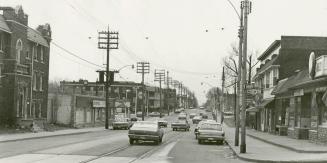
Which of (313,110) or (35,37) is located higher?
(35,37)

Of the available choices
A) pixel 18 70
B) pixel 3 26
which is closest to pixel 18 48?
pixel 18 70

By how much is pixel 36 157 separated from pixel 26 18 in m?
34.2

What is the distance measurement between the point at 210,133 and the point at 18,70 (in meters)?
20.9

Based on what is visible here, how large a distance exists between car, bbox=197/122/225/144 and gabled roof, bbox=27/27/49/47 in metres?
24.4

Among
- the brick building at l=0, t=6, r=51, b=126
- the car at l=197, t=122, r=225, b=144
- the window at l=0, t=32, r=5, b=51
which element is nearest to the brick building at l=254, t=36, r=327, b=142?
the car at l=197, t=122, r=225, b=144

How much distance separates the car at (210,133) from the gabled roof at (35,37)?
24406 millimetres

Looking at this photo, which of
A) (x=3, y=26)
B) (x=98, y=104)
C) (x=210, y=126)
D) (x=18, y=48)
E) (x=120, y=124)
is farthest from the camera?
(x=98, y=104)

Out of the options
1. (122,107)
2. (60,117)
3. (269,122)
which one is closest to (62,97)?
(60,117)

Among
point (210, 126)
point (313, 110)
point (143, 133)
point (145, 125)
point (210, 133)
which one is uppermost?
point (313, 110)

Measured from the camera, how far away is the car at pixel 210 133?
119 ft

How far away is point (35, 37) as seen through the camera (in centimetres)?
5678

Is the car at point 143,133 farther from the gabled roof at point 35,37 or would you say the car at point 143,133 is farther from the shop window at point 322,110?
the gabled roof at point 35,37

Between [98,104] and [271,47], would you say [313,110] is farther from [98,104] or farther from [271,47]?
[98,104]

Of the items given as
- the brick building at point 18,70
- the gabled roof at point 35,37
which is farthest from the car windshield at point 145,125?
the gabled roof at point 35,37
